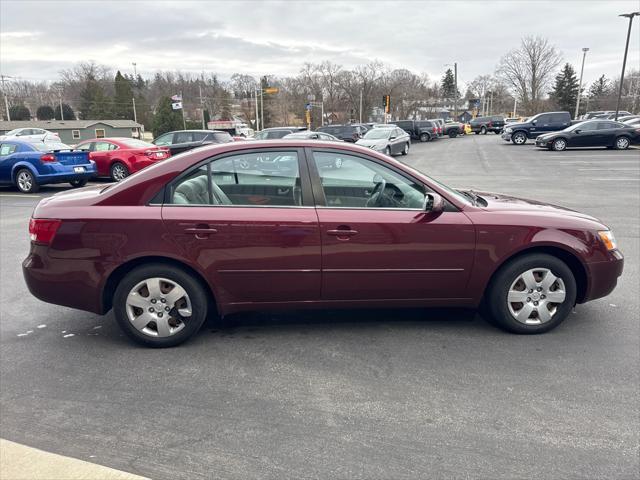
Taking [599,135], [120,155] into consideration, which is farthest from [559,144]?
[120,155]

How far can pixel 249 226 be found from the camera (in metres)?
3.58

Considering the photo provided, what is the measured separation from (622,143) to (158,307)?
91.5 feet

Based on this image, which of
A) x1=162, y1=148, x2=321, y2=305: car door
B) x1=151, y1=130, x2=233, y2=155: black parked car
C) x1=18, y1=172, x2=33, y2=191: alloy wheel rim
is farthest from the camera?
x1=151, y1=130, x2=233, y2=155: black parked car

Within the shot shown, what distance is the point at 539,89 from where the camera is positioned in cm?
7331

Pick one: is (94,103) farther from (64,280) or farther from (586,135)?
(64,280)

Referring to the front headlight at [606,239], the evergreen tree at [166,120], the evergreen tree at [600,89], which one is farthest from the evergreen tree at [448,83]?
the front headlight at [606,239]

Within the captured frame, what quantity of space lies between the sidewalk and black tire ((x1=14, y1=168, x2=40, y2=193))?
1224 cm

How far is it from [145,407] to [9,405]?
0.90 meters

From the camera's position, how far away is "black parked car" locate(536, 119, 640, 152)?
975 inches

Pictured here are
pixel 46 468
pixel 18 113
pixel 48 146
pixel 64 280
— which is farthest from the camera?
pixel 18 113

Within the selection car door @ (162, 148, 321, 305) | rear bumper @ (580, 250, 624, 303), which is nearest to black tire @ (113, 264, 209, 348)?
car door @ (162, 148, 321, 305)

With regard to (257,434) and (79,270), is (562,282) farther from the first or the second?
(79,270)

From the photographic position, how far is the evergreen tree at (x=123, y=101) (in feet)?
287

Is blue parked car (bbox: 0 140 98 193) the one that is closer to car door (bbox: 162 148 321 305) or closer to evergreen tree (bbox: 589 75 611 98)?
car door (bbox: 162 148 321 305)
